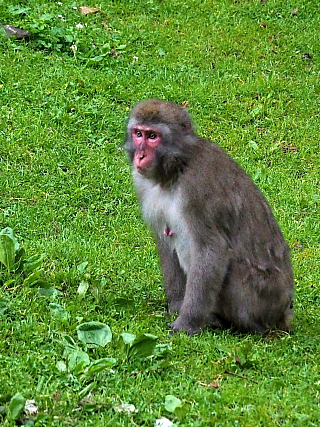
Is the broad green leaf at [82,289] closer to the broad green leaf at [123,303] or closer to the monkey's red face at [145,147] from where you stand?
the broad green leaf at [123,303]

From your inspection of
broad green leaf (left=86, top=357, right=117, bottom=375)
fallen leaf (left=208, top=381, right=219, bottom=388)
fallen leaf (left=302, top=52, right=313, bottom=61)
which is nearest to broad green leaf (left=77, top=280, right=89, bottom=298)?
broad green leaf (left=86, top=357, right=117, bottom=375)

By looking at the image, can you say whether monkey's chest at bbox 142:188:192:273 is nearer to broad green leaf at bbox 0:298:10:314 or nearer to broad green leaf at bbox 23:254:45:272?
broad green leaf at bbox 23:254:45:272

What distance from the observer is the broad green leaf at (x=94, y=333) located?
5.04 meters

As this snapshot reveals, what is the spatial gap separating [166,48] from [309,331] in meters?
6.36

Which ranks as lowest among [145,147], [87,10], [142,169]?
[142,169]

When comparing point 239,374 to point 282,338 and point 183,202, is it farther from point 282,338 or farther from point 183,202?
point 183,202

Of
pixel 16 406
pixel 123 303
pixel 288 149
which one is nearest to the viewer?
pixel 16 406

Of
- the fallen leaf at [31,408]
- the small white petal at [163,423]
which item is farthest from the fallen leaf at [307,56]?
the fallen leaf at [31,408]

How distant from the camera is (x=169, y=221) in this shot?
19.9ft

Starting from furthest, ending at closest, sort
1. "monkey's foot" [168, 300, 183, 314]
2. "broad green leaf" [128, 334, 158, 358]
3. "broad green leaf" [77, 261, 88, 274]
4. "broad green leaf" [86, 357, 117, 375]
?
"broad green leaf" [77, 261, 88, 274]
"monkey's foot" [168, 300, 183, 314]
"broad green leaf" [128, 334, 158, 358]
"broad green leaf" [86, 357, 117, 375]

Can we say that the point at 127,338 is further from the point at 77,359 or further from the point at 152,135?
the point at 152,135

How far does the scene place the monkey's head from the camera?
5.90 meters

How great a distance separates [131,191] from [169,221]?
2.75 metres

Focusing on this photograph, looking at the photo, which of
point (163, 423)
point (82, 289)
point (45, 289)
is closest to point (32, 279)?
point (45, 289)
